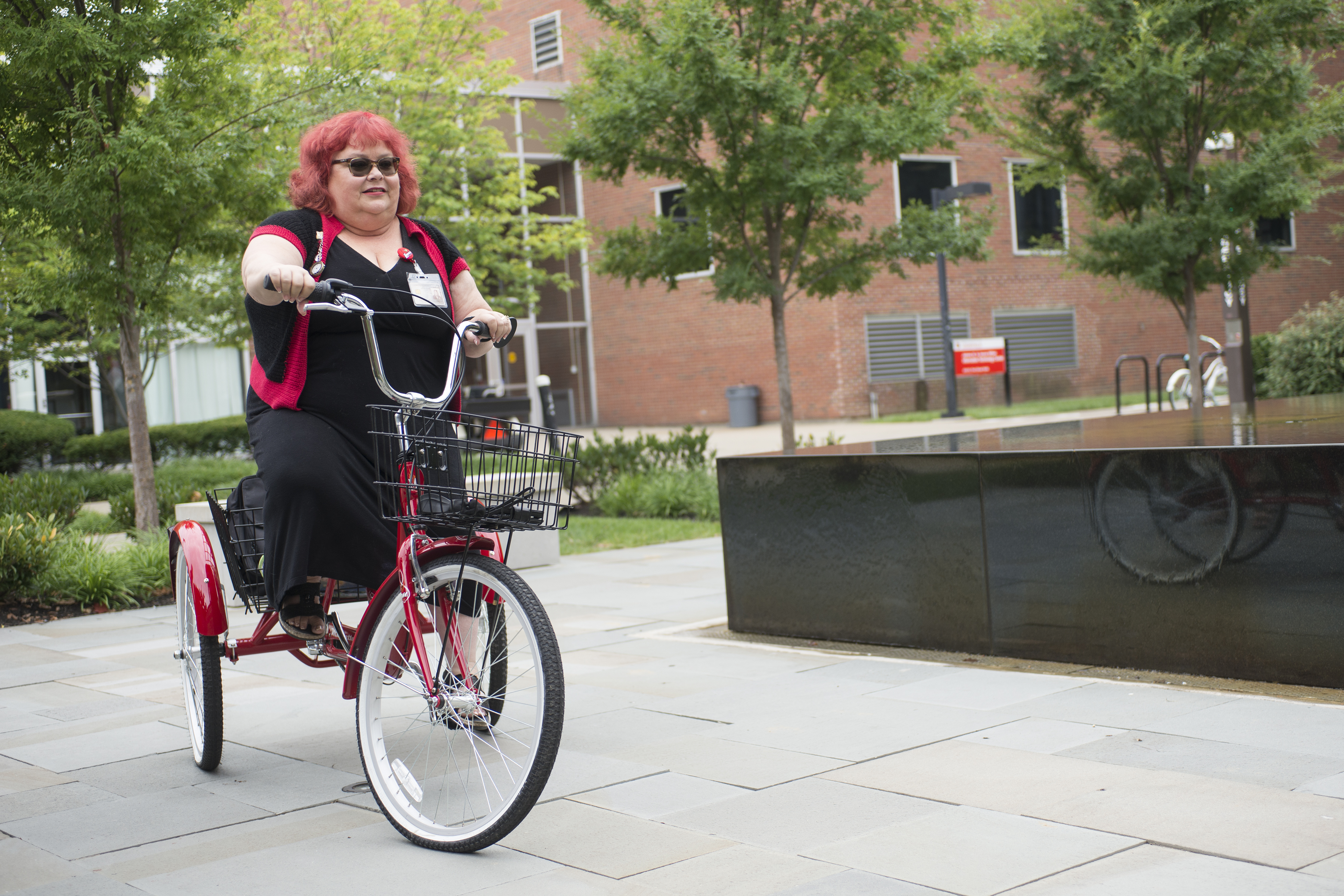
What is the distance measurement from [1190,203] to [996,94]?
8.42ft

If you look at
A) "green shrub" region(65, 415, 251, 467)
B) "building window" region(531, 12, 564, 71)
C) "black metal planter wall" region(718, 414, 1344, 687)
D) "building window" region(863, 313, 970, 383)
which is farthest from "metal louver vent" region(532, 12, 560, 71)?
"black metal planter wall" region(718, 414, 1344, 687)

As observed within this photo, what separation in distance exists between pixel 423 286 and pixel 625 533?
24.7 ft

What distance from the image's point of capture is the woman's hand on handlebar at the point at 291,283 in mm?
3266

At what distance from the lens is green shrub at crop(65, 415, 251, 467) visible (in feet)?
65.0

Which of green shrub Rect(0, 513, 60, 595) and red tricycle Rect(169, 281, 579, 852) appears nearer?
red tricycle Rect(169, 281, 579, 852)

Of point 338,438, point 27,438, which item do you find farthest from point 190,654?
point 27,438

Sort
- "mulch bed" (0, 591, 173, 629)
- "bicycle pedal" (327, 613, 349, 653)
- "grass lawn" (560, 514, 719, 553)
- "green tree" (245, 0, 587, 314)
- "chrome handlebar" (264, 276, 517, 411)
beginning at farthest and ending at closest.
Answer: "green tree" (245, 0, 587, 314) → "grass lawn" (560, 514, 719, 553) → "mulch bed" (0, 591, 173, 629) → "bicycle pedal" (327, 613, 349, 653) → "chrome handlebar" (264, 276, 517, 411)

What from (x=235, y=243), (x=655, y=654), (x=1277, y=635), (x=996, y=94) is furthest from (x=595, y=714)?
(x=996, y=94)

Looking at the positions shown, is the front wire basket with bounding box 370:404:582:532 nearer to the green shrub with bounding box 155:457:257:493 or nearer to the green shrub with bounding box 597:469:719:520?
the green shrub with bounding box 597:469:719:520

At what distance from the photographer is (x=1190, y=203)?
548 inches

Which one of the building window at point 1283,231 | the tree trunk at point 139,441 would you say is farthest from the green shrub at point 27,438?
the building window at point 1283,231

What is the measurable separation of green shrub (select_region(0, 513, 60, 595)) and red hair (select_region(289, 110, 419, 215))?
5.25 meters

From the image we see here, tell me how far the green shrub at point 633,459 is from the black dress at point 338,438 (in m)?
9.41

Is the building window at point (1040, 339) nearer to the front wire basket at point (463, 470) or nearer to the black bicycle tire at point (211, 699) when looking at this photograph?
the black bicycle tire at point (211, 699)
